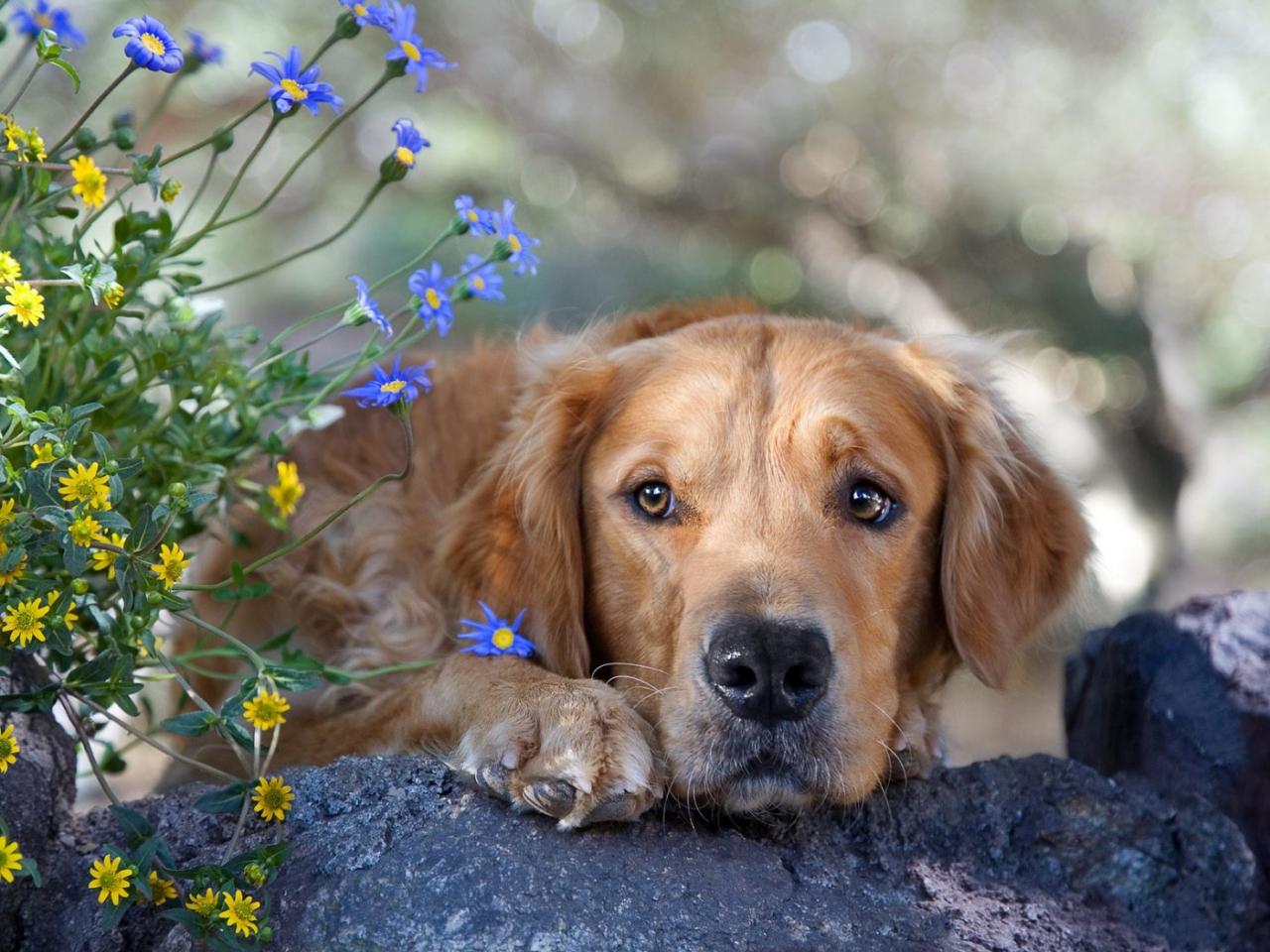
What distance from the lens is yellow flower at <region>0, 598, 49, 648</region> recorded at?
7.55ft

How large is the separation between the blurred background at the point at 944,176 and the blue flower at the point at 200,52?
6.28 m

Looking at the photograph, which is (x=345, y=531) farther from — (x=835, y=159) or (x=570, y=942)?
(x=835, y=159)

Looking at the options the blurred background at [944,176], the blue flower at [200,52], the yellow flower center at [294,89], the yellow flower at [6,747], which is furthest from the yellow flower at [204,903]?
the blurred background at [944,176]

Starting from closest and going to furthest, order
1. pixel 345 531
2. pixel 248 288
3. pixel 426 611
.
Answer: pixel 426 611 → pixel 345 531 → pixel 248 288

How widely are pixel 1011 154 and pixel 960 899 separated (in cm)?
743

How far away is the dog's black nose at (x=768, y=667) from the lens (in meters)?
2.71

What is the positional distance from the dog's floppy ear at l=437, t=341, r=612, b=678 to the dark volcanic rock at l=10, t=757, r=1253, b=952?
2.15ft

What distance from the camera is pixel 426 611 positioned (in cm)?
365

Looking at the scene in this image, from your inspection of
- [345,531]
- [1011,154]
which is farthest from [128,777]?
[1011,154]

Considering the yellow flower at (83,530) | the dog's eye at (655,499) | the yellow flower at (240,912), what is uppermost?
the dog's eye at (655,499)

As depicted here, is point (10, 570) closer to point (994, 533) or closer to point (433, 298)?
point (433, 298)

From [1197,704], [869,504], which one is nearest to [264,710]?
[869,504]

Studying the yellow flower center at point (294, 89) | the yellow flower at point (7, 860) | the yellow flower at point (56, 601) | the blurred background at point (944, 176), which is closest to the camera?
the yellow flower at point (7, 860)

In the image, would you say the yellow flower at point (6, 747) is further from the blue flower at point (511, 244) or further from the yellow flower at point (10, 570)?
the blue flower at point (511, 244)
